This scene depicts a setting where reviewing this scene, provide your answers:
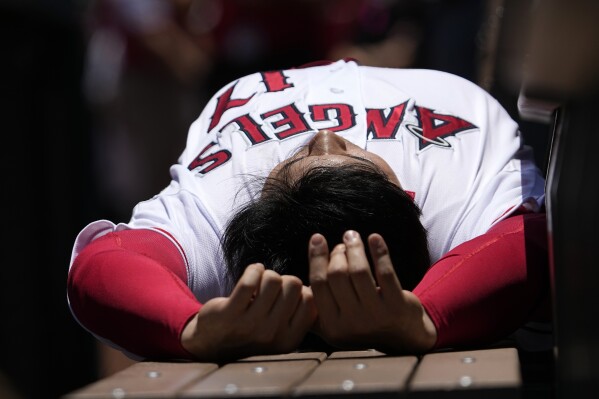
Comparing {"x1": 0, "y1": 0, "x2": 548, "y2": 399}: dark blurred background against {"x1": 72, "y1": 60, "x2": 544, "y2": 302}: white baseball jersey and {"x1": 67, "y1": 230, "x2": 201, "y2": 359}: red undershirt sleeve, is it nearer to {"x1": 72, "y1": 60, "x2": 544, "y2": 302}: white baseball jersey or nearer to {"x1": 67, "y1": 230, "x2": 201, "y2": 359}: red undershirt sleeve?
{"x1": 72, "y1": 60, "x2": 544, "y2": 302}: white baseball jersey

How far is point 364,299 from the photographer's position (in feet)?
5.36

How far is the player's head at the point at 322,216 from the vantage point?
2000 millimetres

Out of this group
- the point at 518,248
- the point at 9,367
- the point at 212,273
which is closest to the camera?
the point at 518,248

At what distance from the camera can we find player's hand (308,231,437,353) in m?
1.62

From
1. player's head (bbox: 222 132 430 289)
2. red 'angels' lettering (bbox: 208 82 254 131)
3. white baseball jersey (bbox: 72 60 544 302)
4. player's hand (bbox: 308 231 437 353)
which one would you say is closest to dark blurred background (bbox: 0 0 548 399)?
white baseball jersey (bbox: 72 60 544 302)

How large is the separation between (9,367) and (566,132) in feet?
7.71

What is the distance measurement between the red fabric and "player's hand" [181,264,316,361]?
0.23 meters

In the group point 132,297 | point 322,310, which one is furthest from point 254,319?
point 132,297

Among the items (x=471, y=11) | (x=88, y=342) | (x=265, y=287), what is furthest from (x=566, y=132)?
(x=471, y=11)

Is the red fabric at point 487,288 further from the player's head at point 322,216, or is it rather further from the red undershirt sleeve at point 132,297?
the red undershirt sleeve at point 132,297

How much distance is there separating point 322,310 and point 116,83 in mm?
4821

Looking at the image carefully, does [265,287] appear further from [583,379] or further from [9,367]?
[9,367]

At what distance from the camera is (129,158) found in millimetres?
6504

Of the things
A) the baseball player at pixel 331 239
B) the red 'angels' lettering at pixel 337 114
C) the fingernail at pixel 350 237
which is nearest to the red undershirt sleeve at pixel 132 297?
the baseball player at pixel 331 239
